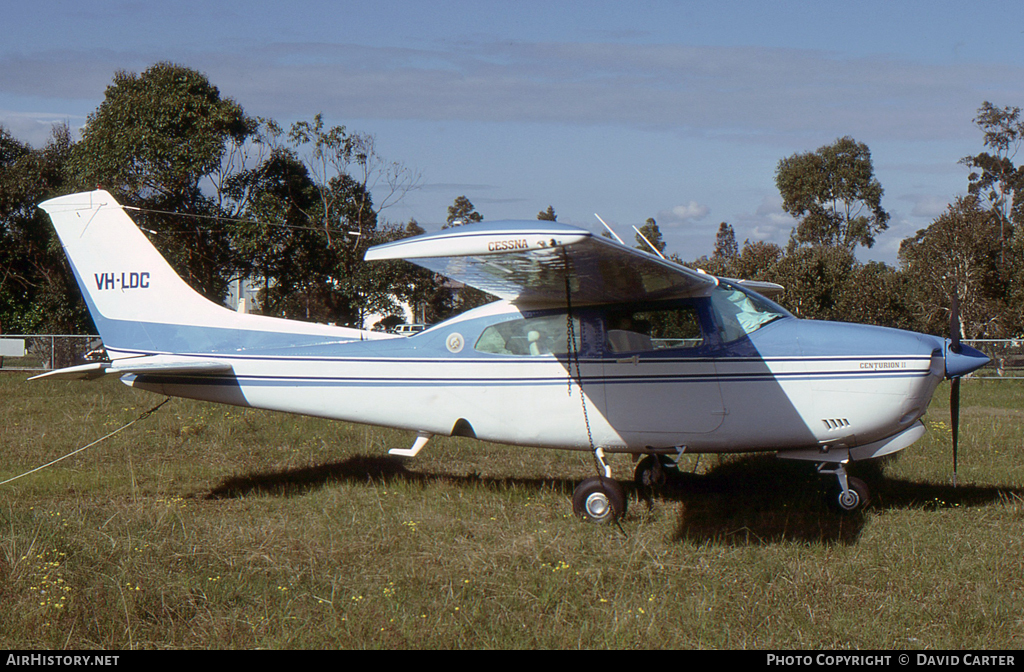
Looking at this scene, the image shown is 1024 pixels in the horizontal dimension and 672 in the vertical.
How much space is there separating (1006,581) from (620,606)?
281 cm

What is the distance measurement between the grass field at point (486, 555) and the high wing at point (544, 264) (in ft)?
6.95

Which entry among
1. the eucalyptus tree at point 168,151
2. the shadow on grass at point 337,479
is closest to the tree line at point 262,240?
the eucalyptus tree at point 168,151

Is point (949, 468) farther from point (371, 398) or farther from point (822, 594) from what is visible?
point (371, 398)

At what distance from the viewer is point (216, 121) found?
100 ft

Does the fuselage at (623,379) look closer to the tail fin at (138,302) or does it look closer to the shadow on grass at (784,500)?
the tail fin at (138,302)

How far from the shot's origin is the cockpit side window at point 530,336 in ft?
24.9

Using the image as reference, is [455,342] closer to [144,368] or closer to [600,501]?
[600,501]

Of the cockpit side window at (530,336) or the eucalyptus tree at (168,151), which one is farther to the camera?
Result: the eucalyptus tree at (168,151)

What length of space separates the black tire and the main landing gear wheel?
2.11 metres

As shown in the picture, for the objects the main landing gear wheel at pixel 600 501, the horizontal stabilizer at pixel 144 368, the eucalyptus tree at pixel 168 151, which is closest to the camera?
the main landing gear wheel at pixel 600 501
